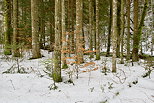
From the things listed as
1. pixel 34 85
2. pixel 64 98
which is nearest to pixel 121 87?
pixel 64 98

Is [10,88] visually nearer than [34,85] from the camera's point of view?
Yes

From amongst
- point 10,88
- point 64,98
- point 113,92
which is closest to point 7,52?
point 10,88

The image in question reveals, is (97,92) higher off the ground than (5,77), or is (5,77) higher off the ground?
(5,77)

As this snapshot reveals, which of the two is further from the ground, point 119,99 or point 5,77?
point 5,77

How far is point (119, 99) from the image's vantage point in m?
3.20

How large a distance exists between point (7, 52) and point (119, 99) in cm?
934

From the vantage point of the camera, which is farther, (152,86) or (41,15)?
(41,15)

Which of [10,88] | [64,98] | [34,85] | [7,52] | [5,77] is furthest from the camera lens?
[7,52]

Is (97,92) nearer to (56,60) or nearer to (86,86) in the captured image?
(86,86)

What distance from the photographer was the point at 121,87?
399 centimetres

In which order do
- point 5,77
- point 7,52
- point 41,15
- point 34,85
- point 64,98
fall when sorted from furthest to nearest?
1. point 41,15
2. point 7,52
3. point 5,77
4. point 34,85
5. point 64,98

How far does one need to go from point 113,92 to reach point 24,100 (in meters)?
2.56

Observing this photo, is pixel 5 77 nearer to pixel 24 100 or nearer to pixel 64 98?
pixel 24 100

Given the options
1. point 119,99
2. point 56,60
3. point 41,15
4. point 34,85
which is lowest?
point 119,99
